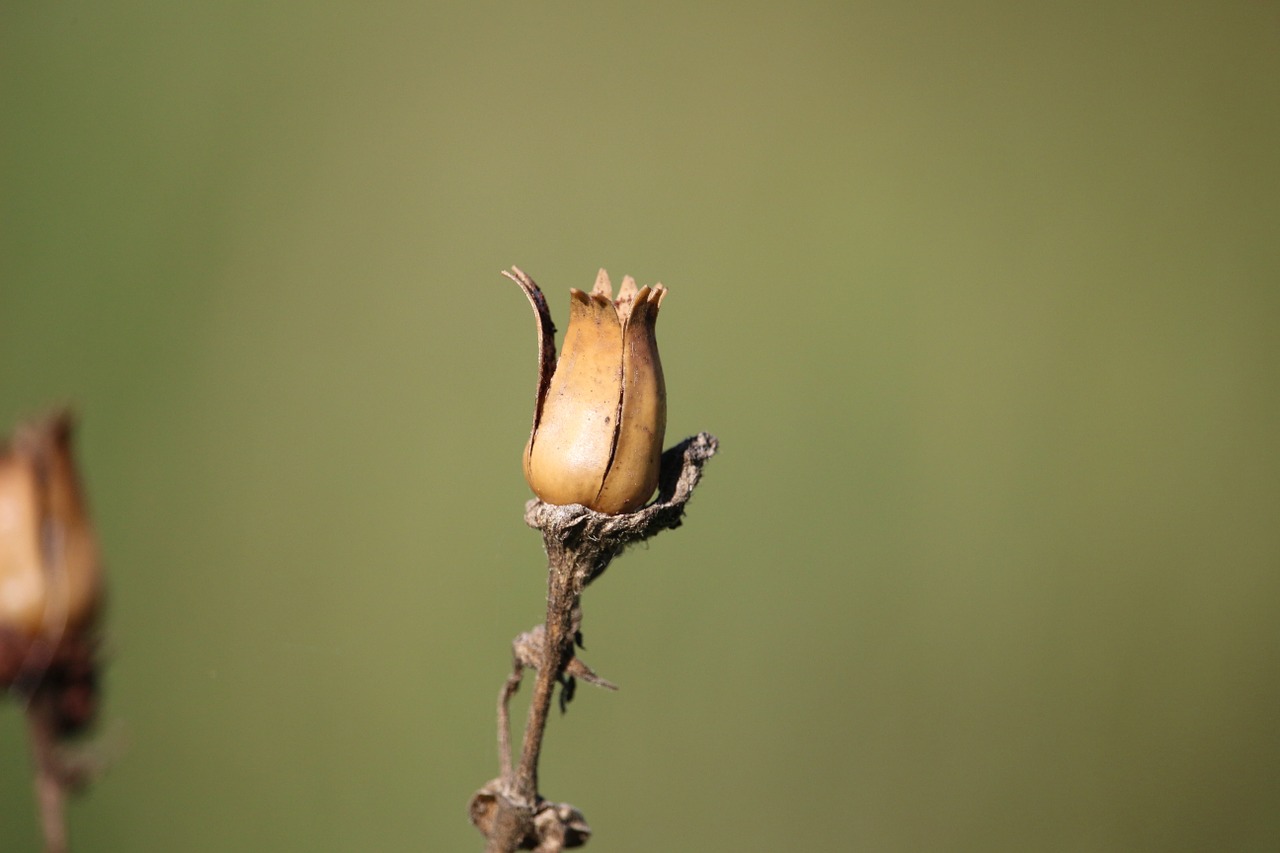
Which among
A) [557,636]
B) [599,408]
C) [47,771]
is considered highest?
[599,408]

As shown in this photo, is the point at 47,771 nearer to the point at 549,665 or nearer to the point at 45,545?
the point at 45,545

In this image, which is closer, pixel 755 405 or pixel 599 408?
pixel 599 408

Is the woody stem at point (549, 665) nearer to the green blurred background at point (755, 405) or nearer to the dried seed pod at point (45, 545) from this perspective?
the dried seed pod at point (45, 545)

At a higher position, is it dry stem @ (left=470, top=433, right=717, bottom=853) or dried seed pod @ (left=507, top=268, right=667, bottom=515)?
dried seed pod @ (left=507, top=268, right=667, bottom=515)

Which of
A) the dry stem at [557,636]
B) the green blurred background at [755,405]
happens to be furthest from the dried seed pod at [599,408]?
the green blurred background at [755,405]

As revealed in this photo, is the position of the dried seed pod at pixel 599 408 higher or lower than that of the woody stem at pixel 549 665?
higher

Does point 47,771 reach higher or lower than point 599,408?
lower

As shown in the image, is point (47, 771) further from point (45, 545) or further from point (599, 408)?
point (599, 408)

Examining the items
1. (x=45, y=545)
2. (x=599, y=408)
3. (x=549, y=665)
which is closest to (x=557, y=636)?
(x=549, y=665)

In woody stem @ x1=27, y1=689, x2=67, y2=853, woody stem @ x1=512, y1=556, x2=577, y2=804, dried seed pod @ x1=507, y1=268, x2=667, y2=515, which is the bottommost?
woody stem @ x1=27, y1=689, x2=67, y2=853

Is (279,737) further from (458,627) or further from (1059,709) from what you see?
(1059,709)

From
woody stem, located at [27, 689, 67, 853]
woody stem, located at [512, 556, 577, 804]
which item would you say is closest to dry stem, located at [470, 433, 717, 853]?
woody stem, located at [512, 556, 577, 804]

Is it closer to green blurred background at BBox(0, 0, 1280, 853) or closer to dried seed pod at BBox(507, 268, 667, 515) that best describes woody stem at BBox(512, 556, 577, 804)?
dried seed pod at BBox(507, 268, 667, 515)

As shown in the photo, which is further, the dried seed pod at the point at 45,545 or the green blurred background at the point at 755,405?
the green blurred background at the point at 755,405
